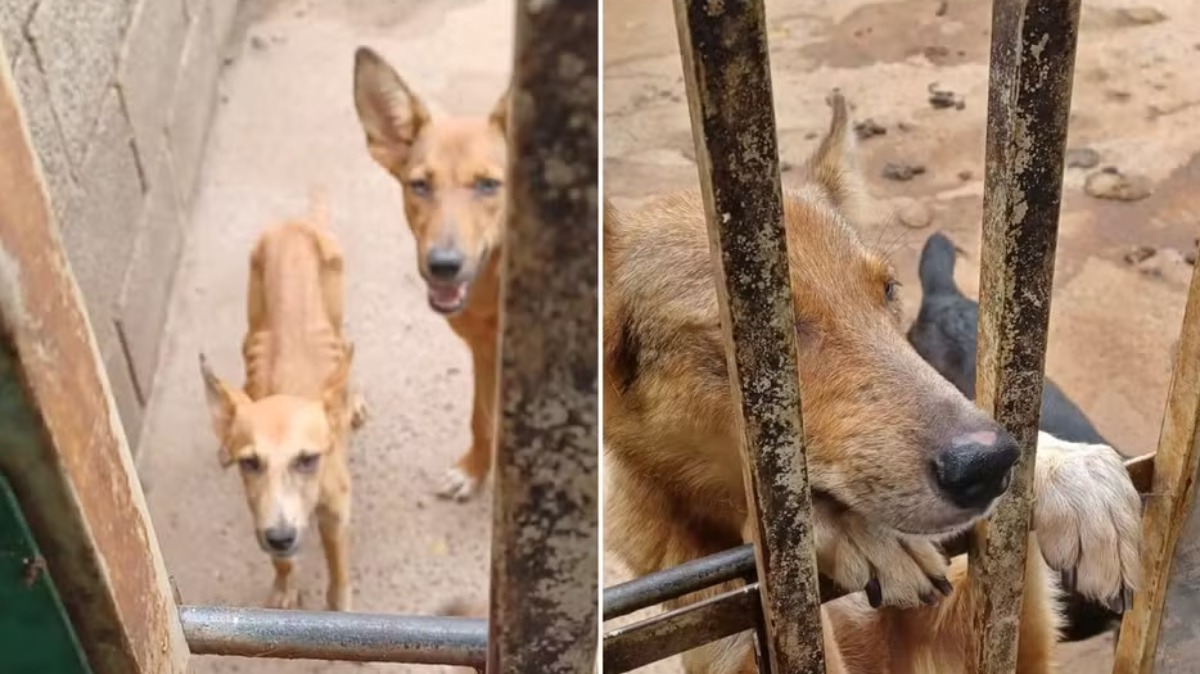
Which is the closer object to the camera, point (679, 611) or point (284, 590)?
point (679, 611)

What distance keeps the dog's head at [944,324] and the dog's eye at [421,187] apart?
147cm

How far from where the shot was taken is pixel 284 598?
374 centimetres

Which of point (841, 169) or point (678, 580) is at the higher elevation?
point (841, 169)

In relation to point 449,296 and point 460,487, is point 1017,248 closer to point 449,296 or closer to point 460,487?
point 449,296

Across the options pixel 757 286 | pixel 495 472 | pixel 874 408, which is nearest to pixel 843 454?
pixel 874 408

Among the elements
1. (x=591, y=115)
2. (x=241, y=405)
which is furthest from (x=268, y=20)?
(x=591, y=115)

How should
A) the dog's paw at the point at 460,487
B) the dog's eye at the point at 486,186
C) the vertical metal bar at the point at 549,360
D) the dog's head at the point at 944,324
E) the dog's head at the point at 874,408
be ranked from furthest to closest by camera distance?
the dog's paw at the point at 460,487 < the dog's eye at the point at 486,186 < the dog's head at the point at 944,324 < the dog's head at the point at 874,408 < the vertical metal bar at the point at 549,360

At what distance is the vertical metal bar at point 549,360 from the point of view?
0.66m

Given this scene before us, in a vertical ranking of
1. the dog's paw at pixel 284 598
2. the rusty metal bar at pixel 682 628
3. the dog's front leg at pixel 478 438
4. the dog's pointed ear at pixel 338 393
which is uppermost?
A: the rusty metal bar at pixel 682 628

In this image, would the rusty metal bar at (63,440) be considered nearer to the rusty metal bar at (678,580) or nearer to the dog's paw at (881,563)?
the rusty metal bar at (678,580)

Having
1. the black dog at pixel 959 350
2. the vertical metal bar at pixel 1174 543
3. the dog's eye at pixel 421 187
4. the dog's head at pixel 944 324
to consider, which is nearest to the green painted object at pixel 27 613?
the vertical metal bar at pixel 1174 543

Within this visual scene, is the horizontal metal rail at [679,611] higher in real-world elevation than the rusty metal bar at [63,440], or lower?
lower

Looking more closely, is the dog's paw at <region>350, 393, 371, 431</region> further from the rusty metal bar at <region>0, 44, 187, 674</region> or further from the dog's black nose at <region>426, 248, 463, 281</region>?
the rusty metal bar at <region>0, 44, 187, 674</region>

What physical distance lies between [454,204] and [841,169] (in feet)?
5.59
